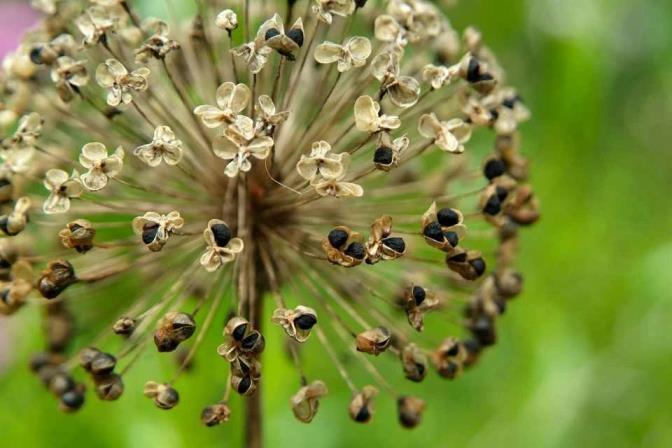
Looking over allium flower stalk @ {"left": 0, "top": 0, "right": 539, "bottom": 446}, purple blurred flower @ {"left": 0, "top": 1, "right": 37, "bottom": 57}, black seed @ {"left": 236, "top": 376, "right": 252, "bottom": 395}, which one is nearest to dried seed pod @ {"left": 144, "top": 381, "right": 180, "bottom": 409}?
allium flower stalk @ {"left": 0, "top": 0, "right": 539, "bottom": 446}

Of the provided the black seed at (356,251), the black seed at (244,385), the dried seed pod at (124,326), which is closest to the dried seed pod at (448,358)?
the black seed at (356,251)

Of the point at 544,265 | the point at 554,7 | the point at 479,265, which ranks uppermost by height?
the point at 554,7

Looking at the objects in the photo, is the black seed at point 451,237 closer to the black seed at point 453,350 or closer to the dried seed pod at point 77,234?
the black seed at point 453,350

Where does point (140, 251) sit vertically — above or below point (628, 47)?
below

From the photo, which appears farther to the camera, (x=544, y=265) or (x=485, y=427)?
(x=544, y=265)

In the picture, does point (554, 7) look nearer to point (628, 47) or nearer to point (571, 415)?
point (628, 47)

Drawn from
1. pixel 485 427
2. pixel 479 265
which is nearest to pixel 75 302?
pixel 479 265
